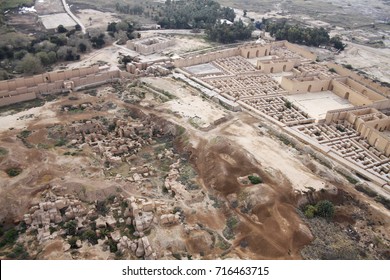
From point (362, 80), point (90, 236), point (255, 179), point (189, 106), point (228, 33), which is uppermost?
point (228, 33)

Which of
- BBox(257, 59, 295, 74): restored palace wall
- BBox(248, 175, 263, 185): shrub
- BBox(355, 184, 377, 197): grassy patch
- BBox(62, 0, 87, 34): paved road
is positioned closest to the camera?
BBox(248, 175, 263, 185): shrub

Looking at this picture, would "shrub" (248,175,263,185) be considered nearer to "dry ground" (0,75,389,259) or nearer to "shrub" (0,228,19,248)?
"dry ground" (0,75,389,259)

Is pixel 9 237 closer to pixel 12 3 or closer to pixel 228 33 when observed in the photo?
pixel 228 33

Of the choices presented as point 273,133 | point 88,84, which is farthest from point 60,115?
point 273,133

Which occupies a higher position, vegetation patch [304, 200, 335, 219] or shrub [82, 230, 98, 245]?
vegetation patch [304, 200, 335, 219]

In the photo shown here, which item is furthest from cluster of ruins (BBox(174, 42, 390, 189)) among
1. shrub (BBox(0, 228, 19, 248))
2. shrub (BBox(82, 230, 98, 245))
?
shrub (BBox(0, 228, 19, 248))

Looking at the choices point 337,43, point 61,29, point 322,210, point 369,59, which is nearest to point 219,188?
point 322,210
